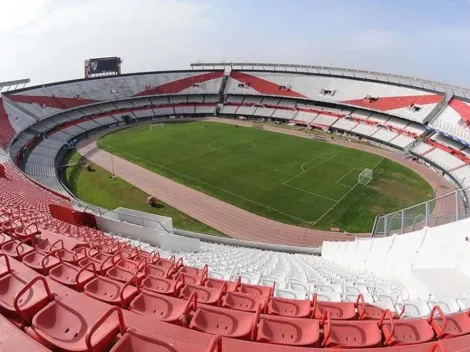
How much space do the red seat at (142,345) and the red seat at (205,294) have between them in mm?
1734

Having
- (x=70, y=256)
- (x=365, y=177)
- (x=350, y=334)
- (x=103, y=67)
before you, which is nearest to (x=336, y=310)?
(x=350, y=334)

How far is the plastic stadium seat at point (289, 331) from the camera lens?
4414mm

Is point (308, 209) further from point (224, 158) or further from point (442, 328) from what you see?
point (442, 328)

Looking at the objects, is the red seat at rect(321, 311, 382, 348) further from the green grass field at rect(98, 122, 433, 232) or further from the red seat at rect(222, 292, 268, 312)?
the green grass field at rect(98, 122, 433, 232)

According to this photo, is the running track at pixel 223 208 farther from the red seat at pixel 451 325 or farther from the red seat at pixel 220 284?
the red seat at pixel 451 325

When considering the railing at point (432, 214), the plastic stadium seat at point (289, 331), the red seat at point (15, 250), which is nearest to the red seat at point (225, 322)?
the plastic stadium seat at point (289, 331)

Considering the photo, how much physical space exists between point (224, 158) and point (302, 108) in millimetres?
27730

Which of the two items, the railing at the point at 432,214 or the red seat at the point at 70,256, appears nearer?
the red seat at the point at 70,256

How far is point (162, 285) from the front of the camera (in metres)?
6.27

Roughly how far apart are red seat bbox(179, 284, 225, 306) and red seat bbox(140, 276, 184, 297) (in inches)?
4.9

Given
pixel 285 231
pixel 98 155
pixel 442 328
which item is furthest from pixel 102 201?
pixel 442 328

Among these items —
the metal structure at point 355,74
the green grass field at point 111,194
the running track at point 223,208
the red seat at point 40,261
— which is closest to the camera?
the red seat at point 40,261

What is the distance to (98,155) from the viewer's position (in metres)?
46.8

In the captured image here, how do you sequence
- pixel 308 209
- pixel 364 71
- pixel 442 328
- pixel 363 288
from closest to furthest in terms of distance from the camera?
pixel 442 328 < pixel 363 288 < pixel 308 209 < pixel 364 71
